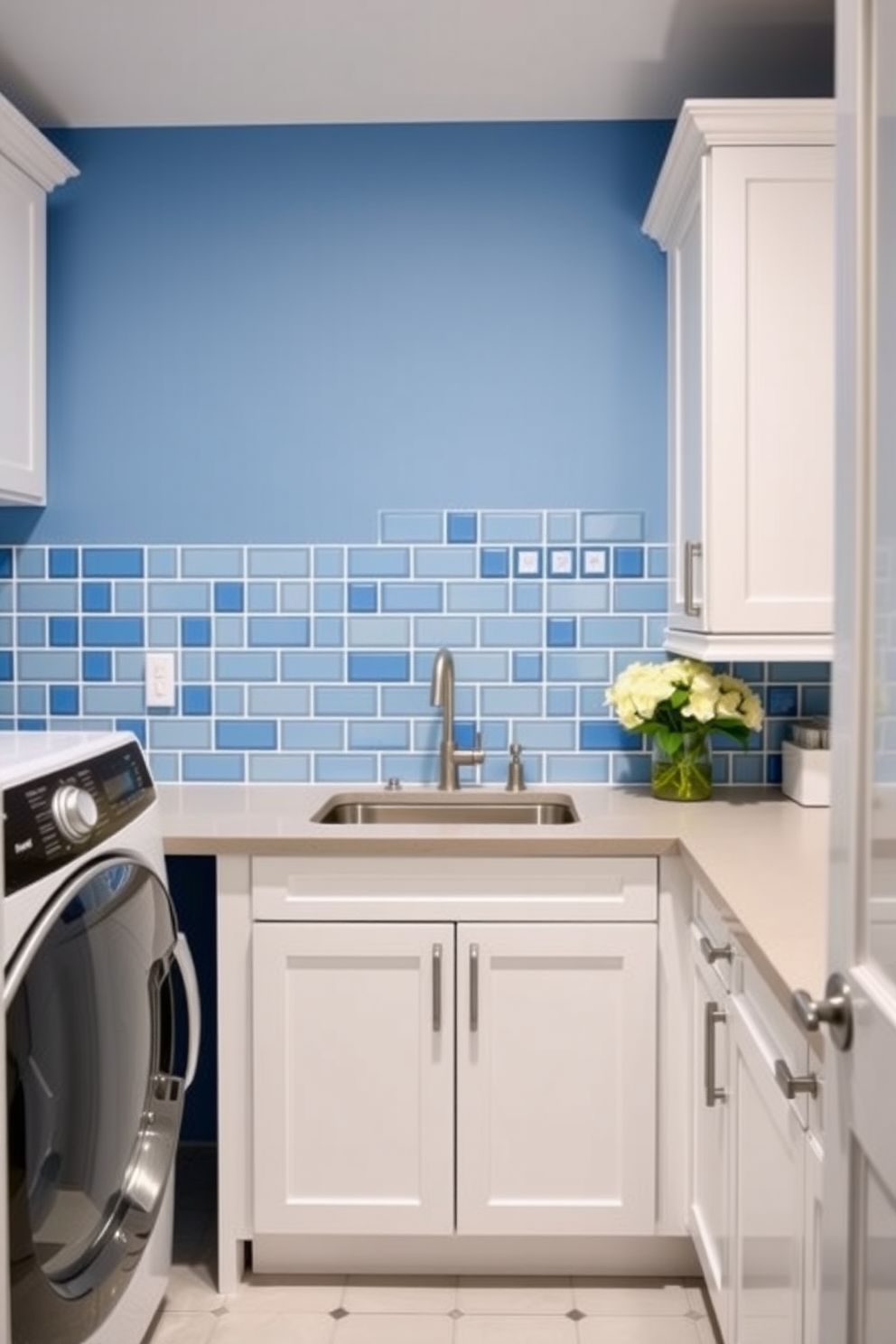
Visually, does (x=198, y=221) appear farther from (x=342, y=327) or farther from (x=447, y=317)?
(x=447, y=317)

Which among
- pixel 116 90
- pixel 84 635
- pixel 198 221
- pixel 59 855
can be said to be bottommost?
pixel 59 855

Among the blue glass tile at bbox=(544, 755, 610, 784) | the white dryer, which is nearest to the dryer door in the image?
the white dryer

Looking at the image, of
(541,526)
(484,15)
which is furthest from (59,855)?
(484,15)

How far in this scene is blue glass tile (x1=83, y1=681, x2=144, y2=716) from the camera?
9.86ft

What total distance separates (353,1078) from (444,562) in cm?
112

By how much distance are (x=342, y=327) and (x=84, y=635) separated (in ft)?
2.92

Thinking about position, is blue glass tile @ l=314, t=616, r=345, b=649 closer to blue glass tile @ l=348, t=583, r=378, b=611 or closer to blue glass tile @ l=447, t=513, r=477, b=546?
blue glass tile @ l=348, t=583, r=378, b=611

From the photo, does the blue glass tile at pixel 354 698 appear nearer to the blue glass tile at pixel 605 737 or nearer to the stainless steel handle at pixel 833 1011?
the blue glass tile at pixel 605 737

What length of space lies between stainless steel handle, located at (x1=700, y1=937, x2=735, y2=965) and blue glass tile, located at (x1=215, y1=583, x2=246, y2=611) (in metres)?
1.32

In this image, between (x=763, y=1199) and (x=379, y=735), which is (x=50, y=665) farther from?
(x=763, y=1199)

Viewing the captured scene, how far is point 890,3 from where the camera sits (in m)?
1.02

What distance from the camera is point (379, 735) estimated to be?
9.77 feet

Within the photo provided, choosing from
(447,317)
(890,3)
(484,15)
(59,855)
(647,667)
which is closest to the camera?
(890,3)

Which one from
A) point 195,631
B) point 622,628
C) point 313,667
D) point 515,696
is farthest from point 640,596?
point 195,631
